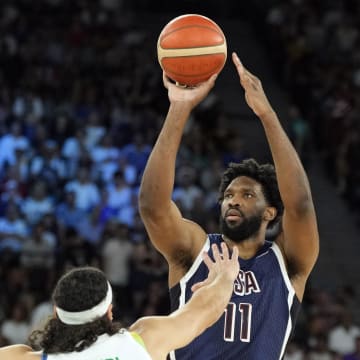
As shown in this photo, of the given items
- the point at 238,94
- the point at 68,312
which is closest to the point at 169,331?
the point at 68,312

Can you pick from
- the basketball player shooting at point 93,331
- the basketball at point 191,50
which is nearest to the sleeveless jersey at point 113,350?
the basketball player shooting at point 93,331

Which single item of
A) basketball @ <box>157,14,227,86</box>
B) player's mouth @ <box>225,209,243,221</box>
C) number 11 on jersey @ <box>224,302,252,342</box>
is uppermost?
basketball @ <box>157,14,227,86</box>

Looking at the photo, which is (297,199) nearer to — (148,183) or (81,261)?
(148,183)

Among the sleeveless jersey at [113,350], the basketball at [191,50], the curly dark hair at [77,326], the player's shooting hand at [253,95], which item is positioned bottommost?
the sleeveless jersey at [113,350]

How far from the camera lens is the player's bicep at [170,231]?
5.19 metres

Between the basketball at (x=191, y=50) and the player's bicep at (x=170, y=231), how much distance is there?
70cm

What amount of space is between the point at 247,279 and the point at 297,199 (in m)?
0.53

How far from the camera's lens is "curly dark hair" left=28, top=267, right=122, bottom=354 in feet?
13.3

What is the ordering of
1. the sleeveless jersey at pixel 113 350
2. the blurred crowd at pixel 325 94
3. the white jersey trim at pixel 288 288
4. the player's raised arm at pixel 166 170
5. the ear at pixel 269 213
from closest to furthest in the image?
the sleeveless jersey at pixel 113 350, the player's raised arm at pixel 166 170, the white jersey trim at pixel 288 288, the ear at pixel 269 213, the blurred crowd at pixel 325 94

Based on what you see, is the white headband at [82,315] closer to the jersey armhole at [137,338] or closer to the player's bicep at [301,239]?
the jersey armhole at [137,338]

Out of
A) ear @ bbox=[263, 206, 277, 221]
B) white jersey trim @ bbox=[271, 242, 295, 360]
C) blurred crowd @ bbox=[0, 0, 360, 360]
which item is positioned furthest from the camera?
blurred crowd @ bbox=[0, 0, 360, 360]

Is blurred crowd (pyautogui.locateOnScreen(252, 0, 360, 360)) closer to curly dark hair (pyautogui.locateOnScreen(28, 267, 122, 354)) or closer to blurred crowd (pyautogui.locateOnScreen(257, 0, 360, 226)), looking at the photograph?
blurred crowd (pyautogui.locateOnScreen(257, 0, 360, 226))

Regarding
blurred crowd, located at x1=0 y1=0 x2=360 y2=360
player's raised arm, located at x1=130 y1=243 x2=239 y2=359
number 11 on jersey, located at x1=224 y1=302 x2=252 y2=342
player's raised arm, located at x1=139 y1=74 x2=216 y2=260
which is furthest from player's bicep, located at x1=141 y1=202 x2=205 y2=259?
blurred crowd, located at x1=0 y1=0 x2=360 y2=360

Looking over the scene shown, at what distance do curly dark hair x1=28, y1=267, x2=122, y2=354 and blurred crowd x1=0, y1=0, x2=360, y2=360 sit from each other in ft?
21.1
